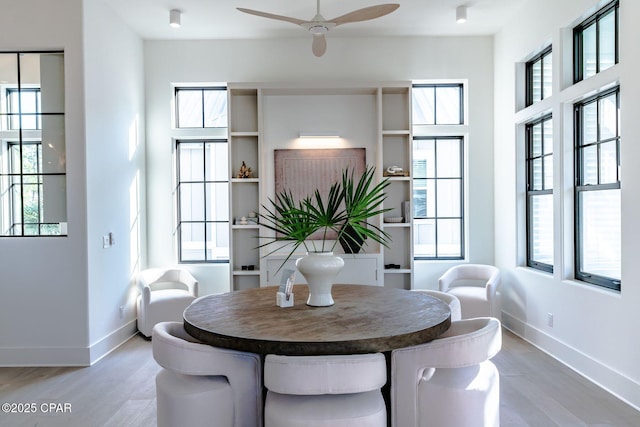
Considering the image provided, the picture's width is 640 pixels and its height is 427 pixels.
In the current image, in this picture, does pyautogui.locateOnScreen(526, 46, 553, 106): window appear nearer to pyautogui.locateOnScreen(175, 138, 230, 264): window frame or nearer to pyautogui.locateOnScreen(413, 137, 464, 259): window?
pyautogui.locateOnScreen(413, 137, 464, 259): window

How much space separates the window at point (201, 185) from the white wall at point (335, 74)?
0.19 meters

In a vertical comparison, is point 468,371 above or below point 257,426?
above

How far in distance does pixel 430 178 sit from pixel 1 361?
4743 millimetres

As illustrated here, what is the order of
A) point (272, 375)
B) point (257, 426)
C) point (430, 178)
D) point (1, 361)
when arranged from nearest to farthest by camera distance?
point (272, 375), point (257, 426), point (1, 361), point (430, 178)

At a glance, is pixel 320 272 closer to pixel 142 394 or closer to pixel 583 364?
pixel 142 394

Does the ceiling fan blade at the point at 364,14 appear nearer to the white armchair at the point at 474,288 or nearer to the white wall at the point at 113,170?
the white wall at the point at 113,170

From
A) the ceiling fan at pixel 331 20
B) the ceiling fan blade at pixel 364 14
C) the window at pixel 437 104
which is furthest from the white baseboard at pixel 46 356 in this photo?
the window at pixel 437 104

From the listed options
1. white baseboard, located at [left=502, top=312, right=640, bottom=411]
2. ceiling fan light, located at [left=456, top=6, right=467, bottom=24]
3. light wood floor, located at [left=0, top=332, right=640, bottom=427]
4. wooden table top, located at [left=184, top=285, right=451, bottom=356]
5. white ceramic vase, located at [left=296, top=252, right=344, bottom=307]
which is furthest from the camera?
ceiling fan light, located at [left=456, top=6, right=467, bottom=24]

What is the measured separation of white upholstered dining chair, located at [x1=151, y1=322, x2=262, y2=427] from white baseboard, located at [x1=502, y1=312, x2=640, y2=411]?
2534 mm

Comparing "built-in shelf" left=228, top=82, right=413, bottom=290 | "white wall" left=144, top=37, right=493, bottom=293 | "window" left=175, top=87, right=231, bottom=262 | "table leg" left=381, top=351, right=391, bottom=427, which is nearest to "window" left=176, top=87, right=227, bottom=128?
"window" left=175, top=87, right=231, bottom=262

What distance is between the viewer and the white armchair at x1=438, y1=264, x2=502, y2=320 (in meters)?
4.52

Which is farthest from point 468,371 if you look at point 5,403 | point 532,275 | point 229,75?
point 229,75

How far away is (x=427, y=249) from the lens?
5.53m

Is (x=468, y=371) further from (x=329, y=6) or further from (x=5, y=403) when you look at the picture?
(x=329, y=6)
